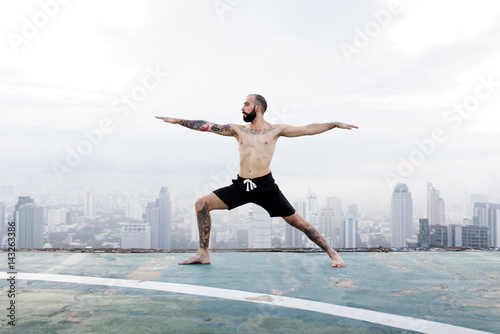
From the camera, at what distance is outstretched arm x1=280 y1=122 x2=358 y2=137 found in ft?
18.3

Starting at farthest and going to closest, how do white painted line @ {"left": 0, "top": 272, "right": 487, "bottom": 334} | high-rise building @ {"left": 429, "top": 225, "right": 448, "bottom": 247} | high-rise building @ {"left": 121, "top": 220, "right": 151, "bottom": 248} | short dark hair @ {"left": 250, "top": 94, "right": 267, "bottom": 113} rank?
high-rise building @ {"left": 429, "top": 225, "right": 448, "bottom": 247}
high-rise building @ {"left": 121, "top": 220, "right": 151, "bottom": 248}
short dark hair @ {"left": 250, "top": 94, "right": 267, "bottom": 113}
white painted line @ {"left": 0, "top": 272, "right": 487, "bottom": 334}

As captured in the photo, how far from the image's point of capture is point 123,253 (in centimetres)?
686

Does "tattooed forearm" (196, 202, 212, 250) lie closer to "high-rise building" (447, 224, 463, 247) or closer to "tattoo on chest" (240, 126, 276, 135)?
"tattoo on chest" (240, 126, 276, 135)

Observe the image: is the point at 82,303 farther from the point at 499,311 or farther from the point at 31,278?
the point at 499,311

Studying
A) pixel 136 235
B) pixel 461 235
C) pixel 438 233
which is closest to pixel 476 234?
pixel 461 235

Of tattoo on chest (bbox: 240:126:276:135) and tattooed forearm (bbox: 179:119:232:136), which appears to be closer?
tattoo on chest (bbox: 240:126:276:135)

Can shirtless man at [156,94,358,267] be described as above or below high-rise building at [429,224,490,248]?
above

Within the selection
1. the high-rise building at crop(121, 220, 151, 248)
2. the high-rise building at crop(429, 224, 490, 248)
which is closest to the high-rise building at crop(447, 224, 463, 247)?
the high-rise building at crop(429, 224, 490, 248)

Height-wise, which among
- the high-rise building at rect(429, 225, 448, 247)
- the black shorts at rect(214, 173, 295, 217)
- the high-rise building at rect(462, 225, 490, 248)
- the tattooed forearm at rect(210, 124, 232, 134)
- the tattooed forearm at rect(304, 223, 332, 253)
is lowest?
the high-rise building at rect(429, 225, 448, 247)

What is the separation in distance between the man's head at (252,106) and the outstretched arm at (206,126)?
0.30 metres

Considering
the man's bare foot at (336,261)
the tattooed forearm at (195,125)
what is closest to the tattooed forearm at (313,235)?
the man's bare foot at (336,261)

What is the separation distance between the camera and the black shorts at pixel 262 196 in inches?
223

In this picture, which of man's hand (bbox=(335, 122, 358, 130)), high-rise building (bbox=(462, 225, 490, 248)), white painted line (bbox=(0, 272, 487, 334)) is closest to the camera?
white painted line (bbox=(0, 272, 487, 334))

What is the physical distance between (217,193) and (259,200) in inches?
24.4
